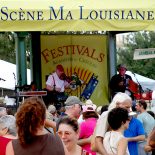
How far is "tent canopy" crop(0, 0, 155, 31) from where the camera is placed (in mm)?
14711

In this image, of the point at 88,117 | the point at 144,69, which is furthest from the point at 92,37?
the point at 144,69

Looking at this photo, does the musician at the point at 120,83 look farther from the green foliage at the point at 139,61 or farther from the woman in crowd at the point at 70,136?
the green foliage at the point at 139,61

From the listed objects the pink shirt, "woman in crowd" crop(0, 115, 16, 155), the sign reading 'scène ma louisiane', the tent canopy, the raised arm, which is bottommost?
the raised arm

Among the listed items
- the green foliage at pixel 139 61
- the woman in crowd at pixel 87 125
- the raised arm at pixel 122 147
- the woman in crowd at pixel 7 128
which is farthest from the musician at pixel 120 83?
the green foliage at pixel 139 61

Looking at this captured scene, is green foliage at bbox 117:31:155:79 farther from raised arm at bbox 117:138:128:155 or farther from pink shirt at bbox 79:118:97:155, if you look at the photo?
raised arm at bbox 117:138:128:155

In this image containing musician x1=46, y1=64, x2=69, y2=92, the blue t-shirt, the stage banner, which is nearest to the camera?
the blue t-shirt

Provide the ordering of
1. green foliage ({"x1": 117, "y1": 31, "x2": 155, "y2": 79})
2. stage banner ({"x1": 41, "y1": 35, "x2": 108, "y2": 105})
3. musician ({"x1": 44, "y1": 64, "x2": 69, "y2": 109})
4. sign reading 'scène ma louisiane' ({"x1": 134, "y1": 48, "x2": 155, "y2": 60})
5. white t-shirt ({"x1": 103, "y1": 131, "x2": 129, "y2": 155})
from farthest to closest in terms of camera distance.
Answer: green foliage ({"x1": 117, "y1": 31, "x2": 155, "y2": 79})
stage banner ({"x1": 41, "y1": 35, "x2": 108, "y2": 105})
musician ({"x1": 44, "y1": 64, "x2": 69, "y2": 109})
sign reading 'scène ma louisiane' ({"x1": 134, "y1": 48, "x2": 155, "y2": 60})
white t-shirt ({"x1": 103, "y1": 131, "x2": 129, "y2": 155})

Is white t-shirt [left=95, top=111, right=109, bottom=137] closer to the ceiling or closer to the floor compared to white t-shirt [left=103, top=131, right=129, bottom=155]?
closer to the ceiling

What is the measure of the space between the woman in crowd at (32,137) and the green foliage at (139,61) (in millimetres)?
Answer: 44745

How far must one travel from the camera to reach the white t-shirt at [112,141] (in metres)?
8.48

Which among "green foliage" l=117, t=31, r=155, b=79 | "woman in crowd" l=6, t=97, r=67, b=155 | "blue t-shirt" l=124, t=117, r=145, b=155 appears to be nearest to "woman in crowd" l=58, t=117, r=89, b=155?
"woman in crowd" l=6, t=97, r=67, b=155

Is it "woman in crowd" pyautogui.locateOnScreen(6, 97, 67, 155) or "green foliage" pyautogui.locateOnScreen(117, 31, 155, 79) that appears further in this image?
"green foliage" pyautogui.locateOnScreen(117, 31, 155, 79)

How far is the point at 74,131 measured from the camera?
7195 millimetres

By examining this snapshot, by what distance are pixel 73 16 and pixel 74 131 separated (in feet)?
25.9
